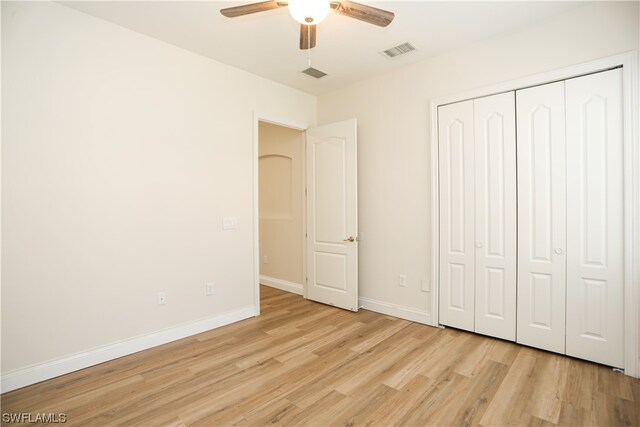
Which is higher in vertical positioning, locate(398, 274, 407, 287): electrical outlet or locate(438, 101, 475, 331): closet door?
locate(438, 101, 475, 331): closet door

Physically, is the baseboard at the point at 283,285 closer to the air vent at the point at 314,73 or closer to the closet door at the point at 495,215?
the closet door at the point at 495,215

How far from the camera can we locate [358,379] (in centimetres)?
246

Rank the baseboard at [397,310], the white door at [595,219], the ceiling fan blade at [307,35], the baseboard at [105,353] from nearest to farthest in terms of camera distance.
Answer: the ceiling fan blade at [307,35], the baseboard at [105,353], the white door at [595,219], the baseboard at [397,310]

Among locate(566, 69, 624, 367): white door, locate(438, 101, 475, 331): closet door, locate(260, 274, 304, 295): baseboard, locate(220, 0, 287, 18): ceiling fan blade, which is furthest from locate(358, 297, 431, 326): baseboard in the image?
locate(220, 0, 287, 18): ceiling fan blade

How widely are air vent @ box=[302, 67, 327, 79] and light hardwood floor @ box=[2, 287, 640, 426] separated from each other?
306 centimetres

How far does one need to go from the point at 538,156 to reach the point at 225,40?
124 inches

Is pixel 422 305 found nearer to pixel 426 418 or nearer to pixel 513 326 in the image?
pixel 513 326

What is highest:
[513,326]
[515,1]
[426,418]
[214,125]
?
[515,1]

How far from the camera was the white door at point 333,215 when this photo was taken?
4055 millimetres

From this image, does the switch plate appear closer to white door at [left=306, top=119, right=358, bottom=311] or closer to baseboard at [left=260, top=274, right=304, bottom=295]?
white door at [left=306, top=119, right=358, bottom=311]

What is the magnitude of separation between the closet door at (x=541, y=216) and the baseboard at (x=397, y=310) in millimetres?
938

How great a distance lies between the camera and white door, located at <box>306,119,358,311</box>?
4.05m

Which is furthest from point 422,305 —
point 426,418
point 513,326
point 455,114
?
point 455,114

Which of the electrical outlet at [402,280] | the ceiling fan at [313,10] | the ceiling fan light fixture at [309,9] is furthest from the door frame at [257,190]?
the ceiling fan light fixture at [309,9]
